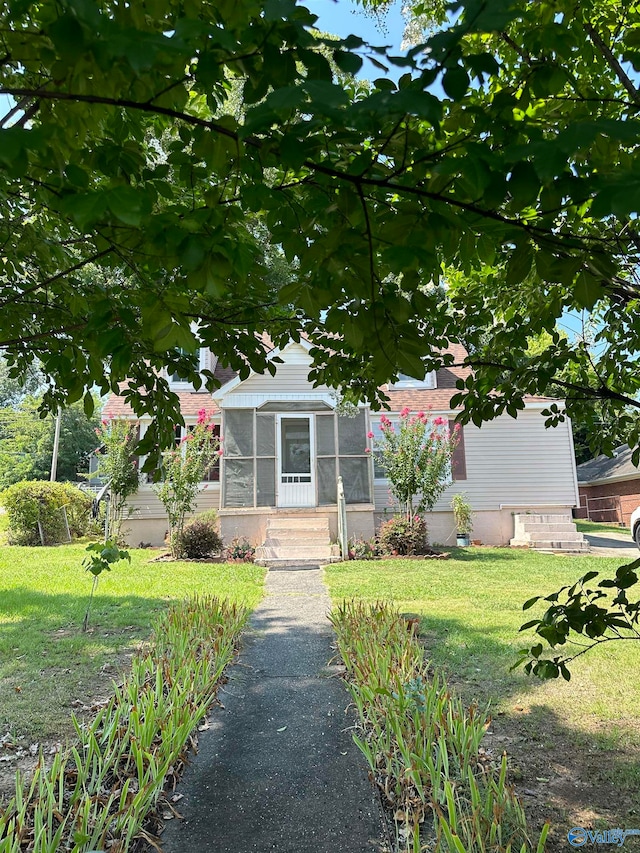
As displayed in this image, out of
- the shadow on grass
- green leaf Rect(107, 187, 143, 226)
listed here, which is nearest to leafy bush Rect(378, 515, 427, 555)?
the shadow on grass

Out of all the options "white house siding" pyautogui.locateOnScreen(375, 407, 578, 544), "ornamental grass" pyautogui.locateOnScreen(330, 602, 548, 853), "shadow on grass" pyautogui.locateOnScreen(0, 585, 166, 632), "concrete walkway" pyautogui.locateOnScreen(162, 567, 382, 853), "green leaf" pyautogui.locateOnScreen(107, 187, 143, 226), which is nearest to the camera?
"green leaf" pyautogui.locateOnScreen(107, 187, 143, 226)

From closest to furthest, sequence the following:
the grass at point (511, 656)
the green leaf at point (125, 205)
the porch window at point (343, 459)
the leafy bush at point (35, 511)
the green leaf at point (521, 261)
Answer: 1. the green leaf at point (125, 205)
2. the green leaf at point (521, 261)
3. the grass at point (511, 656)
4. the porch window at point (343, 459)
5. the leafy bush at point (35, 511)

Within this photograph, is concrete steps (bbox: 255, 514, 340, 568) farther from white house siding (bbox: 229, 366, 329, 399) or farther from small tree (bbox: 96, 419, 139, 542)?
small tree (bbox: 96, 419, 139, 542)

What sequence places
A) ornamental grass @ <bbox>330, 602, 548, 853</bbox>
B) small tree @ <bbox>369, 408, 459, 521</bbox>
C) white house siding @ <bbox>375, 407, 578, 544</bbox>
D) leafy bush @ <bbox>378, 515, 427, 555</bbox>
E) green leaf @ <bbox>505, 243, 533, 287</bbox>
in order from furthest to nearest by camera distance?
white house siding @ <bbox>375, 407, 578, 544</bbox> < small tree @ <bbox>369, 408, 459, 521</bbox> < leafy bush @ <bbox>378, 515, 427, 555</bbox> < ornamental grass @ <bbox>330, 602, 548, 853</bbox> < green leaf @ <bbox>505, 243, 533, 287</bbox>

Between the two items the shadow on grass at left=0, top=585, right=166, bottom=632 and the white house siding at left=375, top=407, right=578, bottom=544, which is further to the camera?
the white house siding at left=375, top=407, right=578, bottom=544

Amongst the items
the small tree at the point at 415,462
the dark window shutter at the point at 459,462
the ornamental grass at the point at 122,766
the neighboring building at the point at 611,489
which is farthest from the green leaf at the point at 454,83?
the neighboring building at the point at 611,489

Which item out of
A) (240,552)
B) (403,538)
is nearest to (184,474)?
(240,552)

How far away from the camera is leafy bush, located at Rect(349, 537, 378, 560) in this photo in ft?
39.0

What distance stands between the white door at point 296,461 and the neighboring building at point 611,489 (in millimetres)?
12961

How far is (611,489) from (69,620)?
25.6m

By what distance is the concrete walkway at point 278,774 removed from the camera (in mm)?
2406

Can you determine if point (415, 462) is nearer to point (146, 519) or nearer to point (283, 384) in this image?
point (283, 384)

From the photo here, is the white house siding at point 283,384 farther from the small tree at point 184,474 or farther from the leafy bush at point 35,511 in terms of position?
the leafy bush at point 35,511

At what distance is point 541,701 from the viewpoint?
13.1 ft
